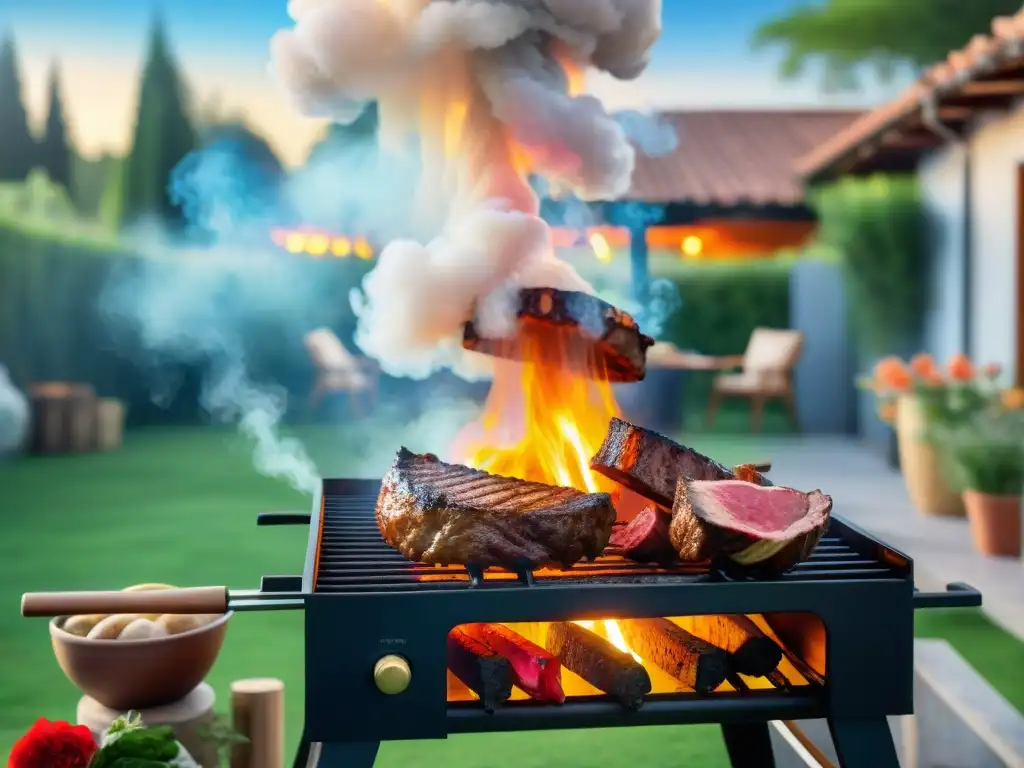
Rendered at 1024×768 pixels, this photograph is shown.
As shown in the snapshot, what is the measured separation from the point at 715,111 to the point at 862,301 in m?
9.74

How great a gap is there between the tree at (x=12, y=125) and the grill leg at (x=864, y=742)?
22.6 m

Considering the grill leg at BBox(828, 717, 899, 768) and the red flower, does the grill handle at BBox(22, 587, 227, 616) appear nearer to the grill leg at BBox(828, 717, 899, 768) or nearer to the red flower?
the red flower

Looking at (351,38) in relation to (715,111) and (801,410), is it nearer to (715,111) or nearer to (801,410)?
(801,410)

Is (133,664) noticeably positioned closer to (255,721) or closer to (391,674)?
(255,721)

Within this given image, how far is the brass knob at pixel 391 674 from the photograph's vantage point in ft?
6.77

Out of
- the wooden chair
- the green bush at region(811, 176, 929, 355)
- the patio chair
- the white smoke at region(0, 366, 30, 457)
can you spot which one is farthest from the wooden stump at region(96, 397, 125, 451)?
the green bush at region(811, 176, 929, 355)

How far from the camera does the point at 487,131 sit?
3.47m

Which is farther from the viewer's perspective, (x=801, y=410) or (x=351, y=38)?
(x=801, y=410)

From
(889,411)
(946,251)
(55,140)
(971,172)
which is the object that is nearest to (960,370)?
(889,411)

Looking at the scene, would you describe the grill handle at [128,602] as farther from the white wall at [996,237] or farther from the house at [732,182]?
the house at [732,182]

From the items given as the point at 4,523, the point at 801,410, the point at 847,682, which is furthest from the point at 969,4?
the point at 847,682

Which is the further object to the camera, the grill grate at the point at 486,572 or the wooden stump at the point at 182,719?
the wooden stump at the point at 182,719

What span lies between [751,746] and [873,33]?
15.7m

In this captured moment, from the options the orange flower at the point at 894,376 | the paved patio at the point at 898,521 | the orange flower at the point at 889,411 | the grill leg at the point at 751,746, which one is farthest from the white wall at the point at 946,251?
the grill leg at the point at 751,746
